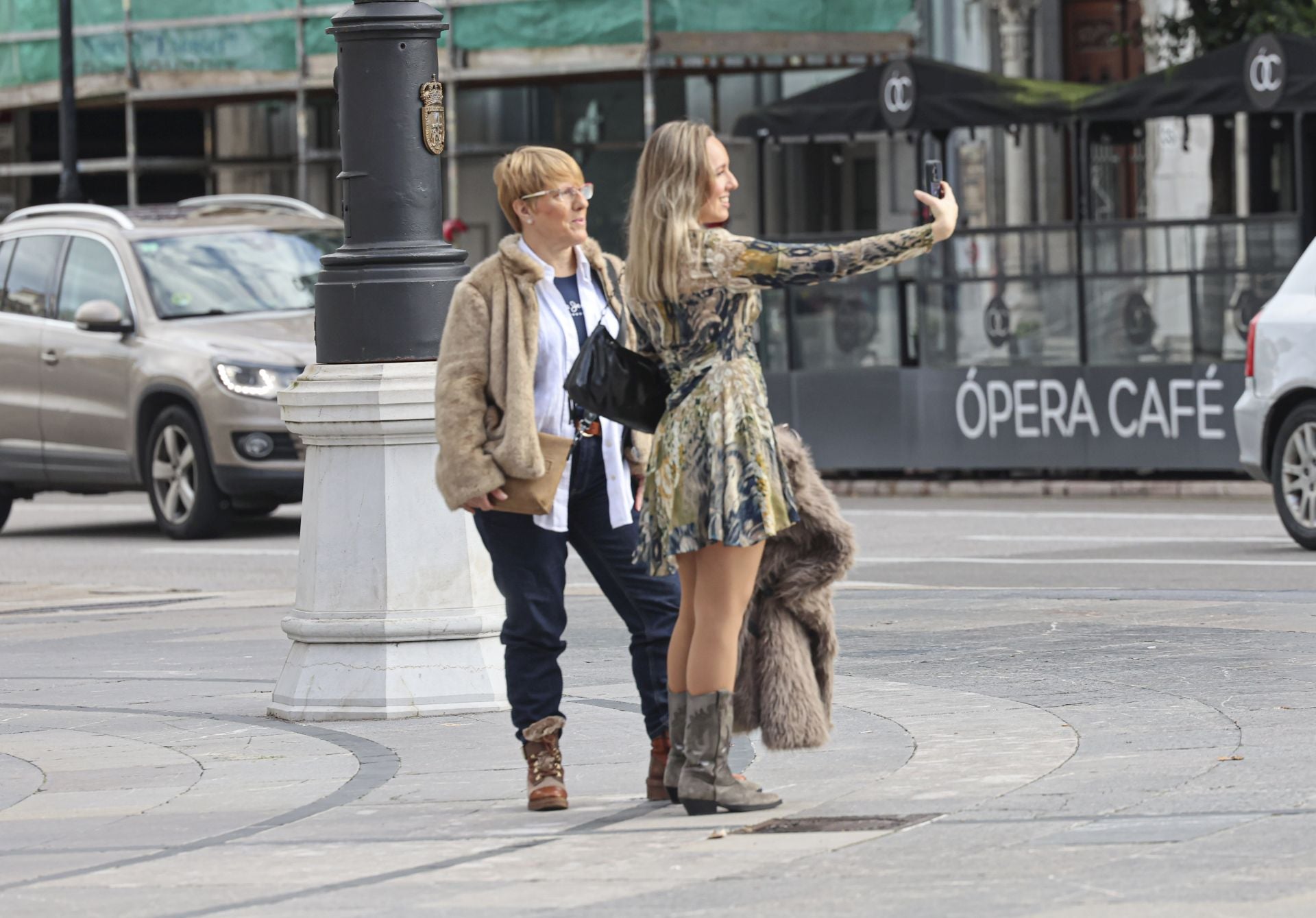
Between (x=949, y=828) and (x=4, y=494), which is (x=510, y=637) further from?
(x=4, y=494)

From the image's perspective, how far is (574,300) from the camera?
22.2 ft

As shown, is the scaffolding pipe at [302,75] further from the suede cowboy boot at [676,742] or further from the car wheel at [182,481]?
the suede cowboy boot at [676,742]

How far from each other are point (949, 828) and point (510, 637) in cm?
131

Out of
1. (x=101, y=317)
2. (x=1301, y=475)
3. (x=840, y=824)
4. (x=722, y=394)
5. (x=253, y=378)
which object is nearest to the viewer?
(x=840, y=824)

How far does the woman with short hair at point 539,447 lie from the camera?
6.54 m

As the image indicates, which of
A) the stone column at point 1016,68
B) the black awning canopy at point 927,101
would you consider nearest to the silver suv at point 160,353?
the black awning canopy at point 927,101

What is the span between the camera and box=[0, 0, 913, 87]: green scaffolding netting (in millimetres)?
25219

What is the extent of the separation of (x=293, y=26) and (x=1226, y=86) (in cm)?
1133

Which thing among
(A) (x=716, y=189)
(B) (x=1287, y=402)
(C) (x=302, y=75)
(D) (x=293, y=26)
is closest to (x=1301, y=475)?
(B) (x=1287, y=402)

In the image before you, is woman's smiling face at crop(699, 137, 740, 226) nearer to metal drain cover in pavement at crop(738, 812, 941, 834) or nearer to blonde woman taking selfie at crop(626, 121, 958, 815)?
blonde woman taking selfie at crop(626, 121, 958, 815)

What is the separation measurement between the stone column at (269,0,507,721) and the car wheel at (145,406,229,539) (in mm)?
7843

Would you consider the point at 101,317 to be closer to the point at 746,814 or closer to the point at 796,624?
the point at 796,624

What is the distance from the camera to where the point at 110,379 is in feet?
54.2

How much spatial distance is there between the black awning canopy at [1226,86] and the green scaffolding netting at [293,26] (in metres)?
5.64
